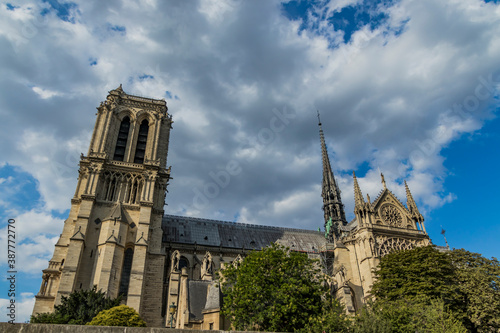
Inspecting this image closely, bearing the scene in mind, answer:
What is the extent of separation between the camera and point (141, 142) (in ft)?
150

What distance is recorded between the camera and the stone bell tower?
3241cm

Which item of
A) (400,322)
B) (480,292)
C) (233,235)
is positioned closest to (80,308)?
(400,322)

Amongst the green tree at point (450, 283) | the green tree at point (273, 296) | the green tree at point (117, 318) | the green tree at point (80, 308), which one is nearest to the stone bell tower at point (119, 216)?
the green tree at point (80, 308)

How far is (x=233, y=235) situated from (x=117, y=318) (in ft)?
93.9

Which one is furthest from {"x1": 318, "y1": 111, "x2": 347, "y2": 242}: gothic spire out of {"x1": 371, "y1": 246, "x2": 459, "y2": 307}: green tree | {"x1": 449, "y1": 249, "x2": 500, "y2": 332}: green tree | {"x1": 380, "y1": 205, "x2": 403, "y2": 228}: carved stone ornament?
{"x1": 449, "y1": 249, "x2": 500, "y2": 332}: green tree

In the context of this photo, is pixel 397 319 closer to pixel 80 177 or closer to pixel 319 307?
pixel 319 307

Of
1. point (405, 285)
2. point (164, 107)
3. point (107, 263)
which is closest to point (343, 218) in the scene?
point (405, 285)

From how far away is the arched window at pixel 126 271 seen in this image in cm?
3413

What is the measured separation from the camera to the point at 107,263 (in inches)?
1272

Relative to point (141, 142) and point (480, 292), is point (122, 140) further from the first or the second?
point (480, 292)

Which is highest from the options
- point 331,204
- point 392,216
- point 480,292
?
point 331,204

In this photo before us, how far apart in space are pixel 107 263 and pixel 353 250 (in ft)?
97.6

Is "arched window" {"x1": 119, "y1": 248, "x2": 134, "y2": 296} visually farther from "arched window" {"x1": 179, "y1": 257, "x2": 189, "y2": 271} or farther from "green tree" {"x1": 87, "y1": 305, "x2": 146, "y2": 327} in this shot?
"green tree" {"x1": 87, "y1": 305, "x2": 146, "y2": 327}

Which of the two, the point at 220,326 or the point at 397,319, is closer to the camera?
the point at 397,319
